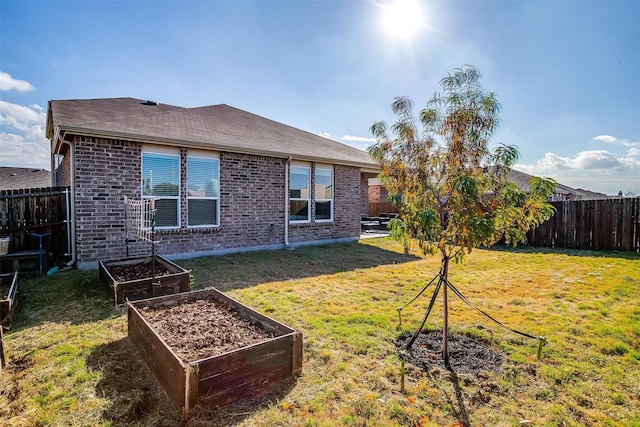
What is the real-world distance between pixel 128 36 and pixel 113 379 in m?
9.21

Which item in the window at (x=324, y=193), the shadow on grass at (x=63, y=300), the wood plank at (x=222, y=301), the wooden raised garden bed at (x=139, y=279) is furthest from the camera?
the window at (x=324, y=193)

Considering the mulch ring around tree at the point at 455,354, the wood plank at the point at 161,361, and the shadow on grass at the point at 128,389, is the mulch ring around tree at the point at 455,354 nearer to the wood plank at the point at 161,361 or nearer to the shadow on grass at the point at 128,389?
the wood plank at the point at 161,361

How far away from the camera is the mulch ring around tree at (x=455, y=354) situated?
10.3 ft

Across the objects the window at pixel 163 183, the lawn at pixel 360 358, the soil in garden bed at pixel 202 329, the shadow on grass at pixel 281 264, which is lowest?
the lawn at pixel 360 358

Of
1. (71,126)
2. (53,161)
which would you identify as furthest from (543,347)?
(53,161)

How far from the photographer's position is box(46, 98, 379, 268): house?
6.81 m

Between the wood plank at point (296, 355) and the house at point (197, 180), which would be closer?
the wood plank at point (296, 355)

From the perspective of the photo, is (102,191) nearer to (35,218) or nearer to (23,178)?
(35,218)

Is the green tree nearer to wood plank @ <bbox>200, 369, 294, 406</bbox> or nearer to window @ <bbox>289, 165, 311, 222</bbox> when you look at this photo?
wood plank @ <bbox>200, 369, 294, 406</bbox>

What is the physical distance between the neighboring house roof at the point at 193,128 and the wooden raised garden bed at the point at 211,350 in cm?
474

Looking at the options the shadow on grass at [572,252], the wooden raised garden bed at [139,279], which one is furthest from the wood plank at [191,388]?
the shadow on grass at [572,252]

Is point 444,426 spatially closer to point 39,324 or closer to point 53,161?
point 39,324

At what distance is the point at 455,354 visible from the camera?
3.42m

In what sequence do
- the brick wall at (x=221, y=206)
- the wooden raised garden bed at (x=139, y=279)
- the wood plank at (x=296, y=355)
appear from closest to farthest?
the wood plank at (x=296, y=355) < the wooden raised garden bed at (x=139, y=279) < the brick wall at (x=221, y=206)
